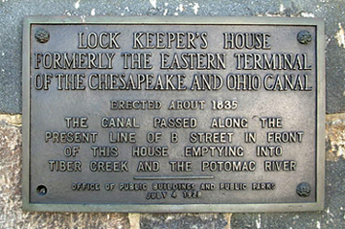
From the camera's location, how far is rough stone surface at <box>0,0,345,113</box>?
2010mm

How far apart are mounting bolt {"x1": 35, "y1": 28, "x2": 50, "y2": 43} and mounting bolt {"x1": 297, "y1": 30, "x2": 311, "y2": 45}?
136 centimetres

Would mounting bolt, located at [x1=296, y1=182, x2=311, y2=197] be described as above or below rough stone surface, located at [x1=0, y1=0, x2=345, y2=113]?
below

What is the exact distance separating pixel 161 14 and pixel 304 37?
31.0 inches

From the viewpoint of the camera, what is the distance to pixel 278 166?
197cm

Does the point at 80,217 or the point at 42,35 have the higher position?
the point at 42,35

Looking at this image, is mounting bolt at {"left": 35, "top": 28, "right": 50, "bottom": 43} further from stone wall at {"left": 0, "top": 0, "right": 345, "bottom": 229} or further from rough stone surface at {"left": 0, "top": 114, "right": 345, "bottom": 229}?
rough stone surface at {"left": 0, "top": 114, "right": 345, "bottom": 229}

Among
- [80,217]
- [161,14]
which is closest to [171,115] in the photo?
[161,14]

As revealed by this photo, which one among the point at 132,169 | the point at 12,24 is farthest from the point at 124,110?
the point at 12,24

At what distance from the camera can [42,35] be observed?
6.41 feet

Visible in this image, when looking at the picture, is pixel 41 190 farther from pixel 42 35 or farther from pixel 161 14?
pixel 161 14

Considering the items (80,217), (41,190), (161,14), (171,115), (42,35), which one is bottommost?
(80,217)

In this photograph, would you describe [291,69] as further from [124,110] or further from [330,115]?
[124,110]

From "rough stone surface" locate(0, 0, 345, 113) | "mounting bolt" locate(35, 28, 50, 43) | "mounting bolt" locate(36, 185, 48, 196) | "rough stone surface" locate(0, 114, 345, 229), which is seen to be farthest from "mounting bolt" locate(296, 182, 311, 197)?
"mounting bolt" locate(35, 28, 50, 43)

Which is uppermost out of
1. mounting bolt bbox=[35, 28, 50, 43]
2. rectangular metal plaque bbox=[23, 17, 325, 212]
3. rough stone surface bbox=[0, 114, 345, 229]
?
mounting bolt bbox=[35, 28, 50, 43]
